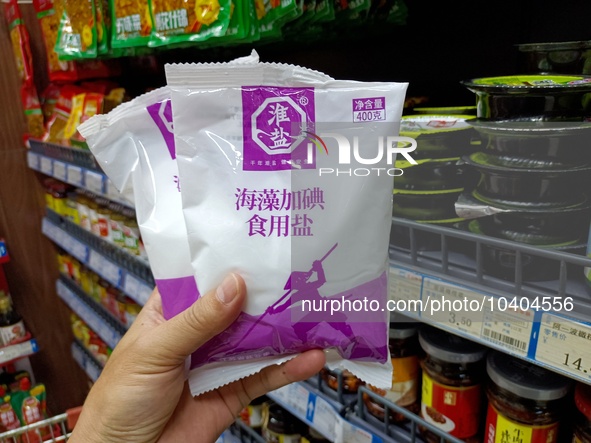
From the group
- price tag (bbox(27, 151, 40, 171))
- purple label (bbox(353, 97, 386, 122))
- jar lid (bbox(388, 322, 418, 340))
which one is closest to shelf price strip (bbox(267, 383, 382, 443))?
jar lid (bbox(388, 322, 418, 340))

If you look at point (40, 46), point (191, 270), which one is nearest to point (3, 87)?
point (40, 46)

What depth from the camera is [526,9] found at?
1163 mm

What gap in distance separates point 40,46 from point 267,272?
2.48 m

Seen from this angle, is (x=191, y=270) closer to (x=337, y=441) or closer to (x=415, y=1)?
(x=337, y=441)

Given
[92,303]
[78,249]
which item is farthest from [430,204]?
[92,303]

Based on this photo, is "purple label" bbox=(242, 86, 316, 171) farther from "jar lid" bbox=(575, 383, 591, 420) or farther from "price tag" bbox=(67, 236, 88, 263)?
"price tag" bbox=(67, 236, 88, 263)

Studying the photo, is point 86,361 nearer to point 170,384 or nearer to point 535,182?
point 170,384

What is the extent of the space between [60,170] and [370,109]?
1.96 m

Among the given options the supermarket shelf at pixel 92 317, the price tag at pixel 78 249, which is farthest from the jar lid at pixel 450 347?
the price tag at pixel 78 249

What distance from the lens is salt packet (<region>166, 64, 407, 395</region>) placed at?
64cm

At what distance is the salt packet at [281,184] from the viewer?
2.10 feet

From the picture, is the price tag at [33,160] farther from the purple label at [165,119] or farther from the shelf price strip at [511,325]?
the shelf price strip at [511,325]

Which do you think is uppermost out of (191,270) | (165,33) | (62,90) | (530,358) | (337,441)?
(165,33)

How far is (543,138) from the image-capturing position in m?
0.68
